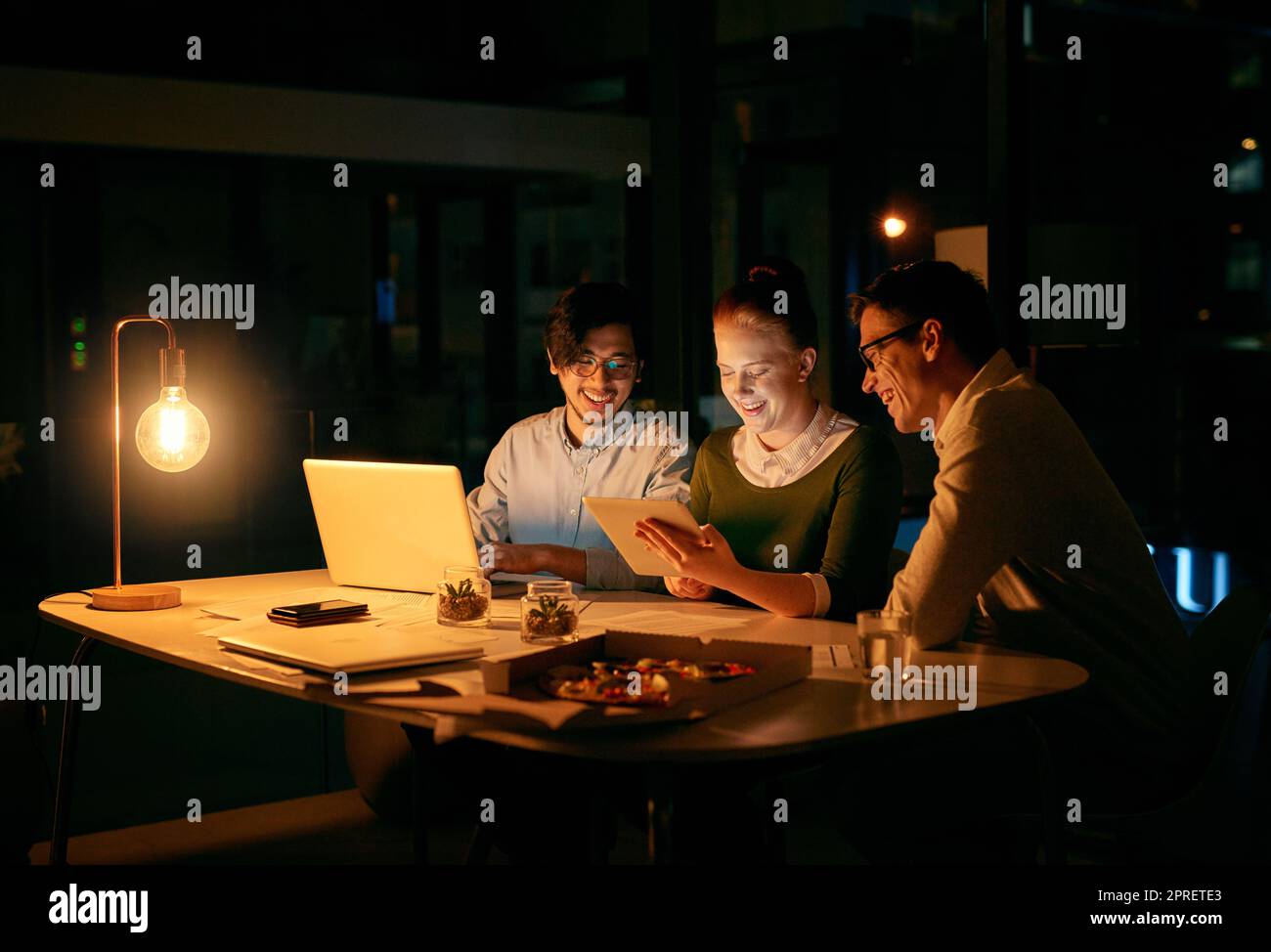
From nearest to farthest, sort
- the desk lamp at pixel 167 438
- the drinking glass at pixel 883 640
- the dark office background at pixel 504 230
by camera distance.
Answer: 1. the drinking glass at pixel 883 640
2. the desk lamp at pixel 167 438
3. the dark office background at pixel 504 230

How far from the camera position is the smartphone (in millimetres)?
2604

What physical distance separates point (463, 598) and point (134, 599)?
0.78 meters

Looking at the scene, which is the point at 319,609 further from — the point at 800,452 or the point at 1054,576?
the point at 1054,576

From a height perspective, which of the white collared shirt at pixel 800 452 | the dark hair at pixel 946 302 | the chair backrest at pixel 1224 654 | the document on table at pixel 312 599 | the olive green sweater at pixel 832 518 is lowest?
the chair backrest at pixel 1224 654

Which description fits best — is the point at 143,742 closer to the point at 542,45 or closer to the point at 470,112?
the point at 470,112

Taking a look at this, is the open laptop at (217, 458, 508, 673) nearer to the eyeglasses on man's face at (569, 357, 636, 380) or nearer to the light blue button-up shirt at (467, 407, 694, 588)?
the light blue button-up shirt at (467, 407, 694, 588)

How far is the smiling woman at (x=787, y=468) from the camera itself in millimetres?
2828

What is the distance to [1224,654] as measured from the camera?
241 cm

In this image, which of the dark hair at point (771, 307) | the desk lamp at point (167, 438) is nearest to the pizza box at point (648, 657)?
the dark hair at point (771, 307)

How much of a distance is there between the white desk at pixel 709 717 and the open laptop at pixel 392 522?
0.20 metres

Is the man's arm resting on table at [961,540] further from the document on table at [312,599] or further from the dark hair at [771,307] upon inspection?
the document on table at [312,599]

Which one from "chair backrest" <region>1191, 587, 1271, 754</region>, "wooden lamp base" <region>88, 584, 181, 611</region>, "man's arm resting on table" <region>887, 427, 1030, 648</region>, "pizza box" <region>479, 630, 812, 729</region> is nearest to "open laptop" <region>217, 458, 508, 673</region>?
"pizza box" <region>479, 630, 812, 729</region>

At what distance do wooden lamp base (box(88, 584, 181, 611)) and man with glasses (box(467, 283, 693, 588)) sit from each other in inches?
28.0

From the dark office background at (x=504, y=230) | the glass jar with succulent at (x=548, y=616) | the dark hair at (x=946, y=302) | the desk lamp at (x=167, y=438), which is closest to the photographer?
the glass jar with succulent at (x=548, y=616)
